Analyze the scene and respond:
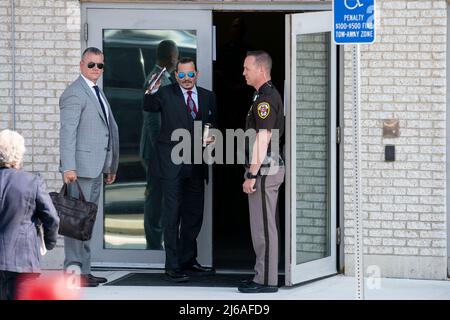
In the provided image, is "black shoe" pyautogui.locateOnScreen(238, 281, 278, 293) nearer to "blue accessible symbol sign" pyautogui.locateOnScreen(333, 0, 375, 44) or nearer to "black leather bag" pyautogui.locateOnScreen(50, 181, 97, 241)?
"black leather bag" pyautogui.locateOnScreen(50, 181, 97, 241)

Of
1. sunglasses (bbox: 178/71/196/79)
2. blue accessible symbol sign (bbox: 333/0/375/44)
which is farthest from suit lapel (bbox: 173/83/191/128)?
blue accessible symbol sign (bbox: 333/0/375/44)

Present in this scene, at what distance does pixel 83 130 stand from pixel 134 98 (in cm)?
109

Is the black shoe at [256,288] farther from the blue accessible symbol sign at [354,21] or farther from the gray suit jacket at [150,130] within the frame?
the blue accessible symbol sign at [354,21]

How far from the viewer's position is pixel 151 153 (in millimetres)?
9695

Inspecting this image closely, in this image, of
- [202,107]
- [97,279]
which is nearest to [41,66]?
[202,107]

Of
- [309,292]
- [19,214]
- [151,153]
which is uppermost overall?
[151,153]

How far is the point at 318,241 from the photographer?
916 cm

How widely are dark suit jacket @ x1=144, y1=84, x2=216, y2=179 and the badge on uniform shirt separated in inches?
Answer: 36.8

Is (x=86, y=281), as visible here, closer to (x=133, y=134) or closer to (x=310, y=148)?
(x=133, y=134)

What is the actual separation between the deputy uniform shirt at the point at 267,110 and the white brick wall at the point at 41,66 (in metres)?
1.97

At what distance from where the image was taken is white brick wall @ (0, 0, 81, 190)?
9438 millimetres

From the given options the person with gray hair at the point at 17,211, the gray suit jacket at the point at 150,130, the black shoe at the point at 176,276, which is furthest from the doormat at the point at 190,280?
the person with gray hair at the point at 17,211
